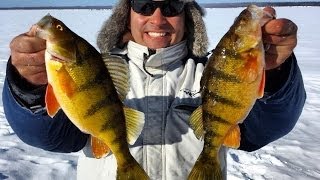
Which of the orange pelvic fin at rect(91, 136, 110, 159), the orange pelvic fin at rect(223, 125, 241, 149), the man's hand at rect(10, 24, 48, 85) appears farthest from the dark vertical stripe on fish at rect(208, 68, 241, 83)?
the man's hand at rect(10, 24, 48, 85)

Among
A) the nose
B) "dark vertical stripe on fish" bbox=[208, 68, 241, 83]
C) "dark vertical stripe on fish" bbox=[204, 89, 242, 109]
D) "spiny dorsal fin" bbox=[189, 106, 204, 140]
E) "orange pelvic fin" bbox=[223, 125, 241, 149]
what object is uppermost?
"dark vertical stripe on fish" bbox=[208, 68, 241, 83]

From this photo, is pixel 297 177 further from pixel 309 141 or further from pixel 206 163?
pixel 206 163

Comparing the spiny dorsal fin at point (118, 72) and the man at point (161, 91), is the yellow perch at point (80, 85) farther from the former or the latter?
the man at point (161, 91)

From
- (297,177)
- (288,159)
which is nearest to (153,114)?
(297,177)

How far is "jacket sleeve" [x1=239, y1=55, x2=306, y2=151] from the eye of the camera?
2.31 m

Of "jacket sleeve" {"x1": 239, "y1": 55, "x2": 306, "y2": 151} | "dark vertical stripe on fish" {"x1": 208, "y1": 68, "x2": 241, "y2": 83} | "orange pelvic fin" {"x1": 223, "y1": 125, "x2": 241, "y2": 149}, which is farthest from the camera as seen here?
"jacket sleeve" {"x1": 239, "y1": 55, "x2": 306, "y2": 151}

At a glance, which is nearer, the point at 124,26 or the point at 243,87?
the point at 243,87

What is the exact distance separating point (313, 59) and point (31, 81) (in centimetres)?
1236

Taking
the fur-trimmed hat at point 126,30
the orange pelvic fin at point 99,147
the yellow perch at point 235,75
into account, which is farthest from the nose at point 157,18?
the orange pelvic fin at point 99,147

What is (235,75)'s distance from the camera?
6.02ft

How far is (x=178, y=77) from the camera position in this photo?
2807 millimetres

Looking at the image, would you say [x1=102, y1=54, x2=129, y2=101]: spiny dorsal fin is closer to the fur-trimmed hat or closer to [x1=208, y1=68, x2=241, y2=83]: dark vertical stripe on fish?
[x1=208, y1=68, x2=241, y2=83]: dark vertical stripe on fish

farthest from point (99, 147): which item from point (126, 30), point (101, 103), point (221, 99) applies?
point (126, 30)

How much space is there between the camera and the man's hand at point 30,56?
179 centimetres
